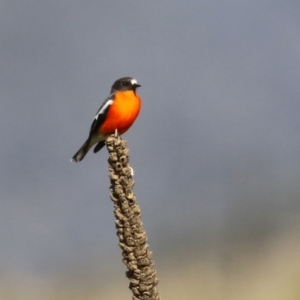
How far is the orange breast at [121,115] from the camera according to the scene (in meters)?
5.11

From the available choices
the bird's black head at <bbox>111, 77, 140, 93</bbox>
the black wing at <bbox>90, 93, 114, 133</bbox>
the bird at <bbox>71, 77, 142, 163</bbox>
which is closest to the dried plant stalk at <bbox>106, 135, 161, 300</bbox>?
the bird at <bbox>71, 77, 142, 163</bbox>

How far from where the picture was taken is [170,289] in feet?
25.4

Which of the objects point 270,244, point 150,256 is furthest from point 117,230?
point 270,244

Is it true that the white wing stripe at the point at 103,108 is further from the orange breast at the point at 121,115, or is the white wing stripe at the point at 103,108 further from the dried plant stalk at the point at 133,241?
the dried plant stalk at the point at 133,241

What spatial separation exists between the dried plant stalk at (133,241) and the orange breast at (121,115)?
2653 millimetres

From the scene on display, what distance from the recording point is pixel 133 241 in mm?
2199

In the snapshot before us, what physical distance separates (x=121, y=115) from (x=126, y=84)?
49 cm

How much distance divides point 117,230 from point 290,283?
530cm

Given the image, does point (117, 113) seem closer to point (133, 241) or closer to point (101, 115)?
point (101, 115)

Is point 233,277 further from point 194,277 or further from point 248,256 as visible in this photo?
point 248,256

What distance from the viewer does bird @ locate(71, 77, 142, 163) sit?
16.8 ft

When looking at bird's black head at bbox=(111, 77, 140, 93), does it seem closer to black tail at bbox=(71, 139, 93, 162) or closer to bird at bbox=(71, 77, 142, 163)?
bird at bbox=(71, 77, 142, 163)

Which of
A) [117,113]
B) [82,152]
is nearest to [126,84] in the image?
[117,113]

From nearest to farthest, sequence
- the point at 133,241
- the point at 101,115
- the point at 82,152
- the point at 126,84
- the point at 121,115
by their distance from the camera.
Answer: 1. the point at 133,241
2. the point at 121,115
3. the point at 101,115
4. the point at 126,84
5. the point at 82,152
